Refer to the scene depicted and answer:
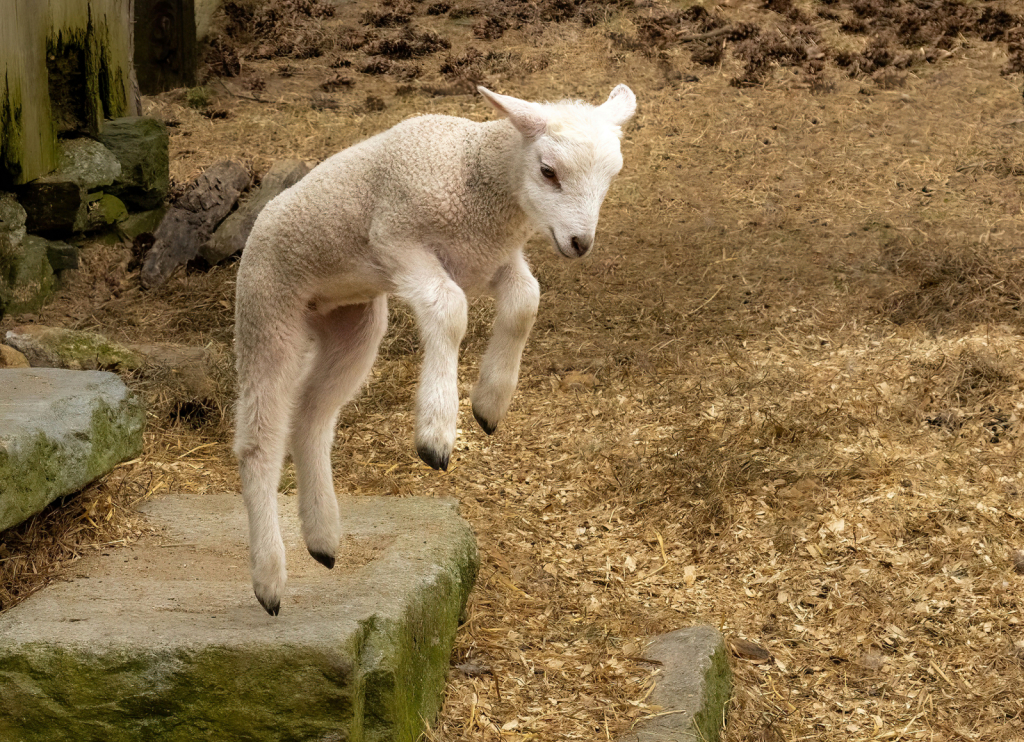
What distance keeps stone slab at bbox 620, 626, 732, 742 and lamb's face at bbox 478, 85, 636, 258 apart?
1.82 meters

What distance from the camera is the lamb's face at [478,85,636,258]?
2.70m

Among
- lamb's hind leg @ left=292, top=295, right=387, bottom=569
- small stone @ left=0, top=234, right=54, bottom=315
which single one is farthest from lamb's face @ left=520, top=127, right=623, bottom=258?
small stone @ left=0, top=234, right=54, bottom=315

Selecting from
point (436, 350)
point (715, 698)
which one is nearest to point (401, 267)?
point (436, 350)

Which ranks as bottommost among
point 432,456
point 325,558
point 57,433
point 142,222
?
point 142,222

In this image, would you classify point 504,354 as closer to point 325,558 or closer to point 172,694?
point 325,558

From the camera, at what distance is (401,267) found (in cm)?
287

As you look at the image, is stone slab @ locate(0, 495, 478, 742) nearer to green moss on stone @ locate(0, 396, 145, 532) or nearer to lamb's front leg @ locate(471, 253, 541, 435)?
green moss on stone @ locate(0, 396, 145, 532)

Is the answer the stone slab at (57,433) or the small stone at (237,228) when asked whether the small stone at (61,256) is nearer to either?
the small stone at (237,228)

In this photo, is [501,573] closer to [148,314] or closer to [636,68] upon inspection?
[148,314]

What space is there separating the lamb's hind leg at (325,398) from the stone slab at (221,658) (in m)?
0.28

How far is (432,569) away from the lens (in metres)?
3.97

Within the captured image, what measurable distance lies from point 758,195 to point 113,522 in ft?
17.4

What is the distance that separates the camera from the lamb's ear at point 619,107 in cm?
293

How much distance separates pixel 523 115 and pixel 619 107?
0.39m
